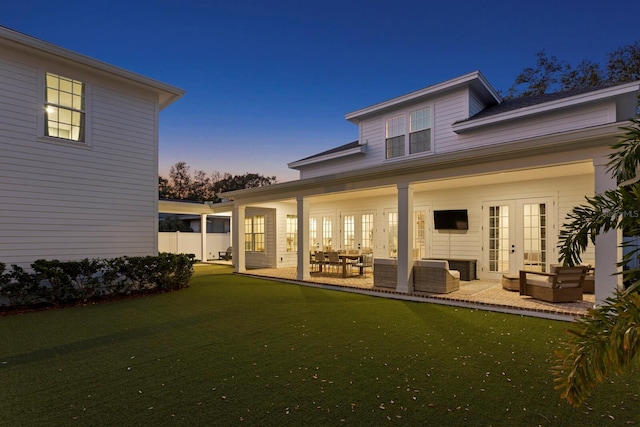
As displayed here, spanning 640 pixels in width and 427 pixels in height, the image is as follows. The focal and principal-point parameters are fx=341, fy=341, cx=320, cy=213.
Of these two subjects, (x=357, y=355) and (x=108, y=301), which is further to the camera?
(x=108, y=301)

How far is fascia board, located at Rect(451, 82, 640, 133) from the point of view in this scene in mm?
8328

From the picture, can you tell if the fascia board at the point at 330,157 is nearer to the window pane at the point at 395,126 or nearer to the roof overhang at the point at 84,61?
the window pane at the point at 395,126

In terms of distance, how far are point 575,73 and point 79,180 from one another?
23.6 meters

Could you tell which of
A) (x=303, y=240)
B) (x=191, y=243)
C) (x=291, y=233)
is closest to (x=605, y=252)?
(x=303, y=240)

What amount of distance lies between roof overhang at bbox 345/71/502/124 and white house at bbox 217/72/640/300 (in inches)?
1.4

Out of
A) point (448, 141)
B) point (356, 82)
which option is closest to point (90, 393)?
point (448, 141)

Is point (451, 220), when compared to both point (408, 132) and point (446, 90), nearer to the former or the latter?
point (408, 132)

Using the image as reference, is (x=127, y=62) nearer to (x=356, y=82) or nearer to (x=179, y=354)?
(x=356, y=82)

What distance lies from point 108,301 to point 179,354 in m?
4.77

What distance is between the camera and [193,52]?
50.2 feet

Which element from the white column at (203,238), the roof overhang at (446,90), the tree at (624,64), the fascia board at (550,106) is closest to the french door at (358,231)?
the roof overhang at (446,90)

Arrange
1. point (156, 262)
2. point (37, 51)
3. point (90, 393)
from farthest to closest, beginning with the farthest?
point (156, 262) → point (37, 51) → point (90, 393)

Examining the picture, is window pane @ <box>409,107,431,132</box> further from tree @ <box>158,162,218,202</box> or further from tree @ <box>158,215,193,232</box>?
tree @ <box>158,162,218,202</box>

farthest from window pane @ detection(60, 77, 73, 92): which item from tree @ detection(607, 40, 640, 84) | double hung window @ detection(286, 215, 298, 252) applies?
tree @ detection(607, 40, 640, 84)
